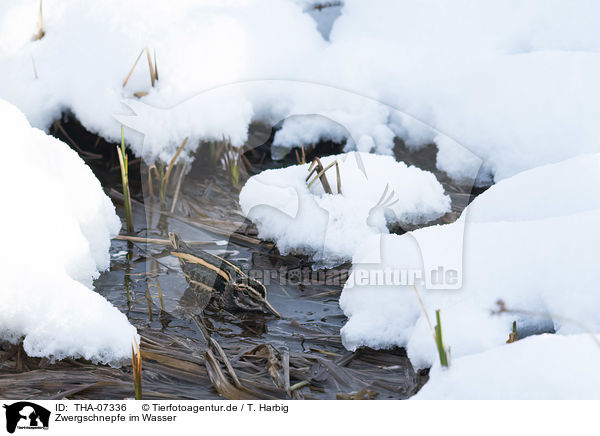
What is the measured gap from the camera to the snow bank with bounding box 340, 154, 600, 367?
1.57m

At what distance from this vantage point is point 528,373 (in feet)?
4.32

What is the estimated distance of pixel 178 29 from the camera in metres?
3.11

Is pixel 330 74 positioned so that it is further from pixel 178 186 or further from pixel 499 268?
pixel 499 268

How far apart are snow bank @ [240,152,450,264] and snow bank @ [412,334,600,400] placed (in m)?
0.89

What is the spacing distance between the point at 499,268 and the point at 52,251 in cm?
131

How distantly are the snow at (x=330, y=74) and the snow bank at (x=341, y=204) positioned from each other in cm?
35

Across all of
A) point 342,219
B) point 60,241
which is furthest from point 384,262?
point 60,241

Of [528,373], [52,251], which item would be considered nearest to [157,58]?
[52,251]

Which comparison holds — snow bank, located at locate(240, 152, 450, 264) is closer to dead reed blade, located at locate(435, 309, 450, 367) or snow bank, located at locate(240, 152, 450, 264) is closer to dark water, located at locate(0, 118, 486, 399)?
dark water, located at locate(0, 118, 486, 399)

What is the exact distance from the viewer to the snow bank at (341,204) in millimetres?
2238

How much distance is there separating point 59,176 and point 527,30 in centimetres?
258
